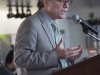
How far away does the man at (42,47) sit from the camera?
1229 mm

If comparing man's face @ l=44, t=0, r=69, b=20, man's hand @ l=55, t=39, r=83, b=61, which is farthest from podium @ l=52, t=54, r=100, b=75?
man's face @ l=44, t=0, r=69, b=20

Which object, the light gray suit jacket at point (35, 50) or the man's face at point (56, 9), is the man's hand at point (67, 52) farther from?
the man's face at point (56, 9)

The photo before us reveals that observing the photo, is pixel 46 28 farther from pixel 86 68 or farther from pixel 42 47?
pixel 86 68

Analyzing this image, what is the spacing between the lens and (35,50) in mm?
1313

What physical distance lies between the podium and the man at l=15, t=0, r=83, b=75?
194 mm

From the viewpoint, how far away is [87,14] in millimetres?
7484

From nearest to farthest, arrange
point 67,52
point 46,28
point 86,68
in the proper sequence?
point 86,68 < point 67,52 < point 46,28

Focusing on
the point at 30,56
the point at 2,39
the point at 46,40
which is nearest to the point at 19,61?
the point at 30,56

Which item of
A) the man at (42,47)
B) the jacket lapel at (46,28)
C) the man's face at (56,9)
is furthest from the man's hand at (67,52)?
the man's face at (56,9)

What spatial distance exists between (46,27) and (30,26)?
0.11m

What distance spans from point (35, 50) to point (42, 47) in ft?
0.14

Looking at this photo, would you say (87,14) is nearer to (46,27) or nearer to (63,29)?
(63,29)

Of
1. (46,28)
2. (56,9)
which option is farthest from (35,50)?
(56,9)

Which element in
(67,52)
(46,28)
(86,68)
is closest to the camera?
(86,68)
